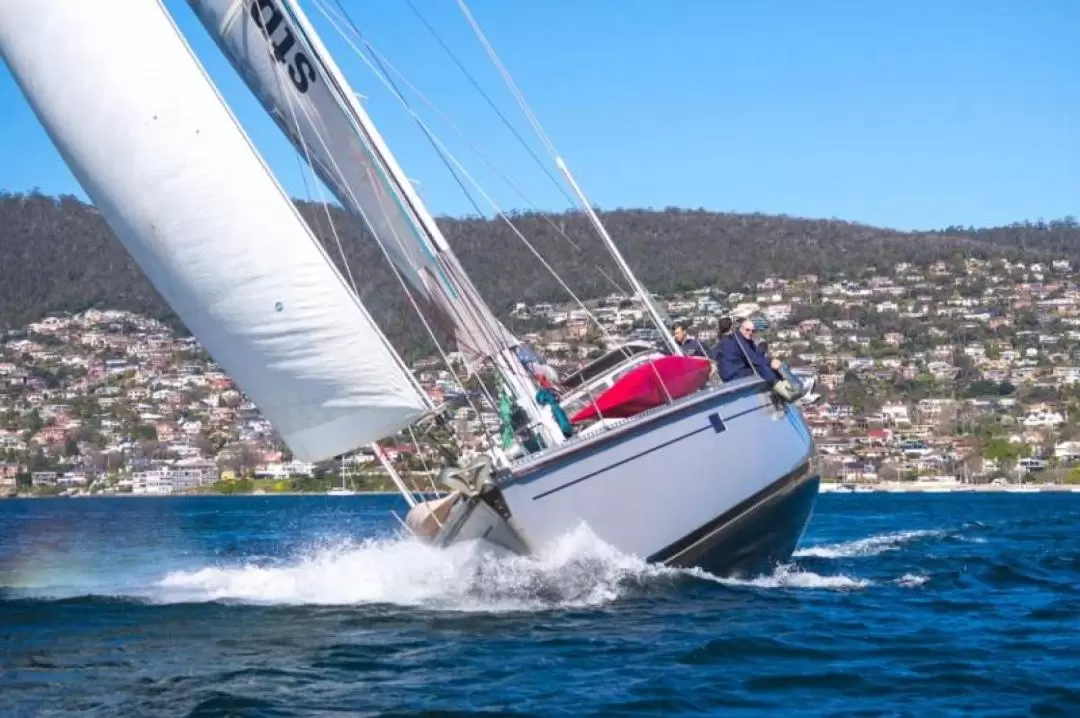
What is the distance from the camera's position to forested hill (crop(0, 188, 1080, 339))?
94.5 meters

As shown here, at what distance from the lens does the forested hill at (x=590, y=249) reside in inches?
3720

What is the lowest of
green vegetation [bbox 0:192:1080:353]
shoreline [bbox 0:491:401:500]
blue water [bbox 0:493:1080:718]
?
shoreline [bbox 0:491:401:500]

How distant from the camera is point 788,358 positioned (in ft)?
250

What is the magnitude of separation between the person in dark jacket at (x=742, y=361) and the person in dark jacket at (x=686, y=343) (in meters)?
0.82

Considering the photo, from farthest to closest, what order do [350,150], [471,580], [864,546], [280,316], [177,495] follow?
[177,495], [864,546], [350,150], [471,580], [280,316]

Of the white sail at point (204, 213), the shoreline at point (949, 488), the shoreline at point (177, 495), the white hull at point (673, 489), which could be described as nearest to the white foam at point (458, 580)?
the white hull at point (673, 489)

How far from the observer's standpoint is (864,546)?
18.6 meters

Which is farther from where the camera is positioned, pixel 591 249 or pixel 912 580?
pixel 591 249

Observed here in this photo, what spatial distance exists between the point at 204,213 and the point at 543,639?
4034 mm

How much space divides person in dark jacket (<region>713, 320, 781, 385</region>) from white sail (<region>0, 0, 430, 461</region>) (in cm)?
318

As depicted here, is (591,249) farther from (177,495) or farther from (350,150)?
(350,150)

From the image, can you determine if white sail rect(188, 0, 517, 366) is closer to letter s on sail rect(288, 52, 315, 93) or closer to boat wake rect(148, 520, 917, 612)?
letter s on sail rect(288, 52, 315, 93)

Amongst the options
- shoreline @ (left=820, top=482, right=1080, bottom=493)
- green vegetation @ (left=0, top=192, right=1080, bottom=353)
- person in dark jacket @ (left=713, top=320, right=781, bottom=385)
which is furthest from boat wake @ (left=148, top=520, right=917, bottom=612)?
green vegetation @ (left=0, top=192, right=1080, bottom=353)

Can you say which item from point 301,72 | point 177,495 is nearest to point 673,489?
point 301,72
